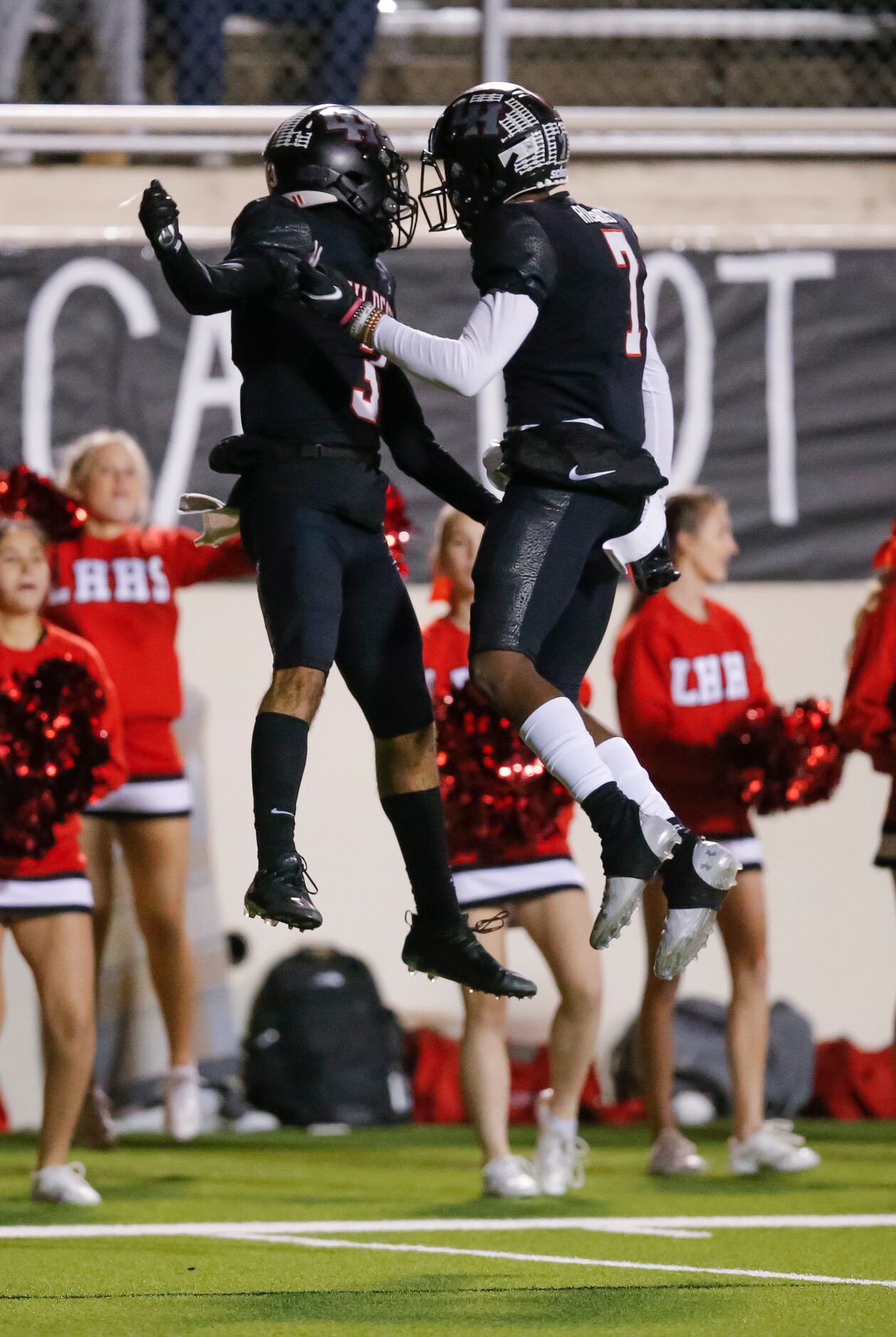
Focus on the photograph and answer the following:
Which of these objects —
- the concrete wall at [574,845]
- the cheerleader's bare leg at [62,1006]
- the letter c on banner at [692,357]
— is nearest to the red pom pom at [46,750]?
the cheerleader's bare leg at [62,1006]

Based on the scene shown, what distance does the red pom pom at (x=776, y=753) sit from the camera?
19.3 ft

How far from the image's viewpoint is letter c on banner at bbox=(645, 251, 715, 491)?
26.2 feet

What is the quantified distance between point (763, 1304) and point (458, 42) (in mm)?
6544

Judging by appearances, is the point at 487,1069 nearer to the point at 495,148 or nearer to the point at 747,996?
the point at 747,996

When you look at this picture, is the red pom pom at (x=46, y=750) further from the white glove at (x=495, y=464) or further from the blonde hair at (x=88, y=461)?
the white glove at (x=495, y=464)

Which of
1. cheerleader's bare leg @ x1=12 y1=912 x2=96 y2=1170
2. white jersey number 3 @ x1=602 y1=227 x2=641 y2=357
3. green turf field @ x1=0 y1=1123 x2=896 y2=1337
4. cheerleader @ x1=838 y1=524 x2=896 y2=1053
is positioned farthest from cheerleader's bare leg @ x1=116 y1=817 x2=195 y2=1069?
white jersey number 3 @ x1=602 y1=227 x2=641 y2=357

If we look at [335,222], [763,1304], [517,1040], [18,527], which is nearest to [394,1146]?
[517,1040]

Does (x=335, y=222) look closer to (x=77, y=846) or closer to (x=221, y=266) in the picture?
(x=221, y=266)

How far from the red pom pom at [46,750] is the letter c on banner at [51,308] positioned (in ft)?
8.25

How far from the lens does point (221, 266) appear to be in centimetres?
390

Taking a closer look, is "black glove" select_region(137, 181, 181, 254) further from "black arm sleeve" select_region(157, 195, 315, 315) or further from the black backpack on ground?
the black backpack on ground

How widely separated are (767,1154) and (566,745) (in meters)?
2.43

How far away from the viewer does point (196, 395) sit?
777 centimetres

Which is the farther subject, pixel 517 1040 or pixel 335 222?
pixel 517 1040
